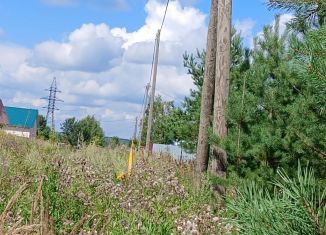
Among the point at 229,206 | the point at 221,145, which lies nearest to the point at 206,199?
the point at 221,145

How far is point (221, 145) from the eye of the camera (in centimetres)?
750

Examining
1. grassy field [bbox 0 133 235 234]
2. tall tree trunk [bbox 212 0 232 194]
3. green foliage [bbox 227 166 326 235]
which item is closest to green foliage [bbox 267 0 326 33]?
green foliage [bbox 227 166 326 235]

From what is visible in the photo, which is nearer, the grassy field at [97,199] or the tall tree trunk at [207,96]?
the grassy field at [97,199]

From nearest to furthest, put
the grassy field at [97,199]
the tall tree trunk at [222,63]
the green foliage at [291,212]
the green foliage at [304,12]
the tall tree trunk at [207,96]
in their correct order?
the green foliage at [291,212]
the green foliage at [304,12]
the grassy field at [97,199]
the tall tree trunk at [222,63]
the tall tree trunk at [207,96]

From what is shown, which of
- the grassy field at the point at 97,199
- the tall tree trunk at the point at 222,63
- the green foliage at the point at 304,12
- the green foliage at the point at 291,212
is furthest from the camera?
the tall tree trunk at the point at 222,63

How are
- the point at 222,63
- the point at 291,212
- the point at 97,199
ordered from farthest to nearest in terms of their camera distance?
1. the point at 222,63
2. the point at 97,199
3. the point at 291,212

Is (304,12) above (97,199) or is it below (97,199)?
above

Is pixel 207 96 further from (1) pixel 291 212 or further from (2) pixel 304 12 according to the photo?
(1) pixel 291 212

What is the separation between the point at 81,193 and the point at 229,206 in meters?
4.62

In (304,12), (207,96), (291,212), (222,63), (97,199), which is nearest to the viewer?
(291,212)

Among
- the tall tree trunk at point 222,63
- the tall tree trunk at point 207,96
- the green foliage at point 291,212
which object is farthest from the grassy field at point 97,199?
the green foliage at point 291,212

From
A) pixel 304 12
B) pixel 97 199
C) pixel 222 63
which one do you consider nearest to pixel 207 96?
pixel 222 63

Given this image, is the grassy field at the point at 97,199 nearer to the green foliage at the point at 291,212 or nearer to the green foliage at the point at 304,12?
the green foliage at the point at 304,12

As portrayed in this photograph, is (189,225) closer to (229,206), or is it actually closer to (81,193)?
(229,206)
